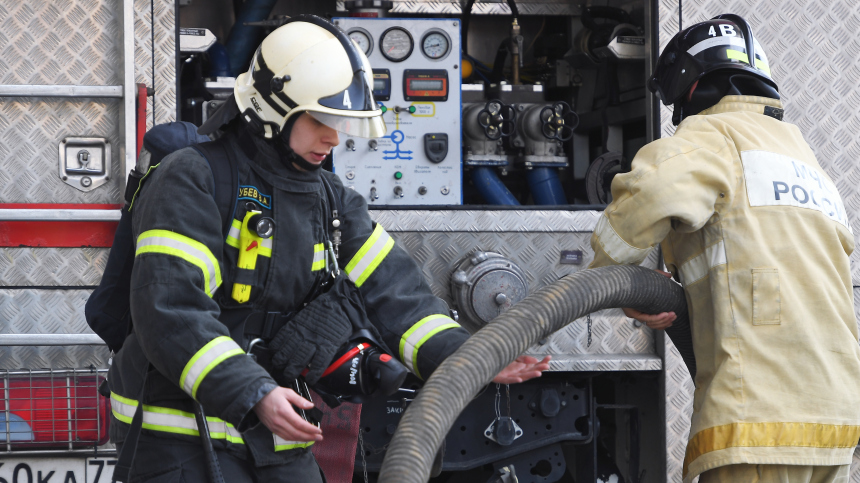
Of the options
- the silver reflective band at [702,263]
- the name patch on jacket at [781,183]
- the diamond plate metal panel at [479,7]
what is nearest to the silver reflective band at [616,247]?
the silver reflective band at [702,263]

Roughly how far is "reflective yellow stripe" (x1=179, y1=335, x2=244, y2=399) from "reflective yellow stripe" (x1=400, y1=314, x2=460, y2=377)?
0.63 meters

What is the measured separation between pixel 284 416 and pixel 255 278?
45 cm

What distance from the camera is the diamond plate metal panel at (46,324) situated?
334 cm

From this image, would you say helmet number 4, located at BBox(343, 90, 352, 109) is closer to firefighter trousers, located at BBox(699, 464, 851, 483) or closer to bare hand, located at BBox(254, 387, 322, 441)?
bare hand, located at BBox(254, 387, 322, 441)

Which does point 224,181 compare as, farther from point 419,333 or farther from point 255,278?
point 419,333

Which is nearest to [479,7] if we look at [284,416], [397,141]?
[397,141]

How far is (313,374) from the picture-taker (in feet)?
7.76

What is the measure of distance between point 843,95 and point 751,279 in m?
1.81

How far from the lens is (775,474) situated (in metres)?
2.42

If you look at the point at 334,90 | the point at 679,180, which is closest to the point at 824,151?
the point at 679,180

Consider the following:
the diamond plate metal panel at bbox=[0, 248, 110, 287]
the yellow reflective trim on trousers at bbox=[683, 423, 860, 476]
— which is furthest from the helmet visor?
the diamond plate metal panel at bbox=[0, 248, 110, 287]

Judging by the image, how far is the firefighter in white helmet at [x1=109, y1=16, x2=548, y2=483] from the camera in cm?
210

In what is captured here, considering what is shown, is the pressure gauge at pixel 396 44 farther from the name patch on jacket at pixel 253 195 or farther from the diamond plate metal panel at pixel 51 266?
the name patch on jacket at pixel 253 195

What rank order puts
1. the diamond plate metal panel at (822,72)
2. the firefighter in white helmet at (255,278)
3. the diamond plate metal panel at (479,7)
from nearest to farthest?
1. the firefighter in white helmet at (255,278)
2. the diamond plate metal panel at (822,72)
3. the diamond plate metal panel at (479,7)
